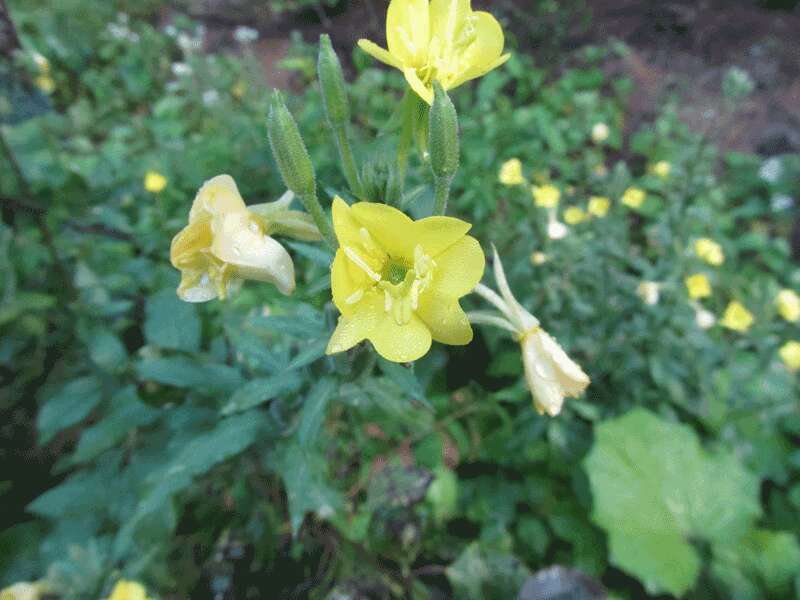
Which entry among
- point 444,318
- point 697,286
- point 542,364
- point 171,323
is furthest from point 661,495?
point 171,323

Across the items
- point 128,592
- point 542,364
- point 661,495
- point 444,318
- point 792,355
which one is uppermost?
point 444,318

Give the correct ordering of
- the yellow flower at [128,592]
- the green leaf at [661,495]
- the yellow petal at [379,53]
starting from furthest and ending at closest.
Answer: the green leaf at [661,495], the yellow flower at [128,592], the yellow petal at [379,53]

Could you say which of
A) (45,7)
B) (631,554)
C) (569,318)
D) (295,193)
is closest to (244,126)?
(569,318)

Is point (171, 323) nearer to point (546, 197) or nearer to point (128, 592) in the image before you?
point (128, 592)

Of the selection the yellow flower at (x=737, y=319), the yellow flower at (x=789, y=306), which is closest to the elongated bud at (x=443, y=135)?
the yellow flower at (x=737, y=319)

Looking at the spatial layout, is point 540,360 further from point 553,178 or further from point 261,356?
point 553,178

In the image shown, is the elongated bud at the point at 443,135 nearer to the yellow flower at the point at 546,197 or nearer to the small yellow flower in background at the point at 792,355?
the yellow flower at the point at 546,197
